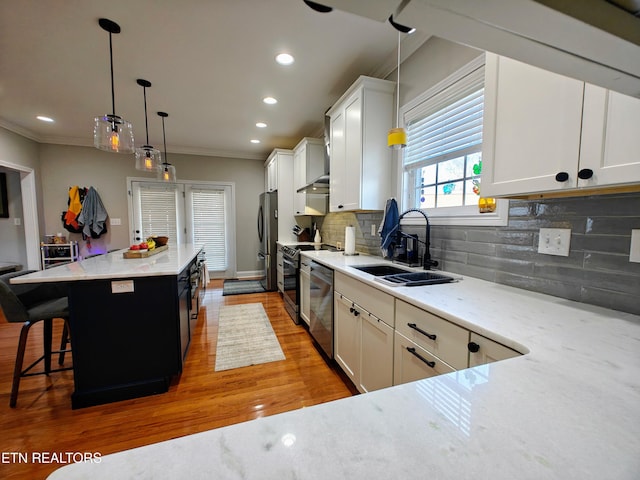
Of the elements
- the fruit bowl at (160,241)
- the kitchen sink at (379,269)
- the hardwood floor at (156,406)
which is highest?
the fruit bowl at (160,241)

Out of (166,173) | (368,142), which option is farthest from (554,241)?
(166,173)

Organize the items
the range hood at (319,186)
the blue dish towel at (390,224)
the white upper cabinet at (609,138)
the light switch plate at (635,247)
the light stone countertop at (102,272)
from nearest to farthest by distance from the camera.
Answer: the white upper cabinet at (609,138)
the light switch plate at (635,247)
the light stone countertop at (102,272)
the blue dish towel at (390,224)
the range hood at (319,186)

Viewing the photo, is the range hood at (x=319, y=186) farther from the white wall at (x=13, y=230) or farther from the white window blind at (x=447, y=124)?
the white wall at (x=13, y=230)

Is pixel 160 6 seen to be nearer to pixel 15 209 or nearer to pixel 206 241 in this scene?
pixel 206 241

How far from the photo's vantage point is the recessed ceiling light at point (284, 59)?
2.31 metres

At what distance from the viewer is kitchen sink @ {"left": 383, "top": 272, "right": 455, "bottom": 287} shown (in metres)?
1.50

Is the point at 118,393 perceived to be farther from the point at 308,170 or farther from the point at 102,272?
the point at 308,170

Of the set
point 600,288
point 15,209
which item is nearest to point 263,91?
point 600,288

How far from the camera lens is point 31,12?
183 cm

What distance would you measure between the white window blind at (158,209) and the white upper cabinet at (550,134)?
540 cm

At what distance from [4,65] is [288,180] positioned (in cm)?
324

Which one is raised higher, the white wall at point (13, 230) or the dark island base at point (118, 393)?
the white wall at point (13, 230)

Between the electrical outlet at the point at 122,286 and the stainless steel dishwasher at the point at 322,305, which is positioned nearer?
the electrical outlet at the point at 122,286

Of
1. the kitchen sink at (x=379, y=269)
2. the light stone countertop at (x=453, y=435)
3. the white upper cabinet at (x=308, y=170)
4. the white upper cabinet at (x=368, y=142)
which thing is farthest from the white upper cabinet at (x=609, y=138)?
the white upper cabinet at (x=308, y=170)
